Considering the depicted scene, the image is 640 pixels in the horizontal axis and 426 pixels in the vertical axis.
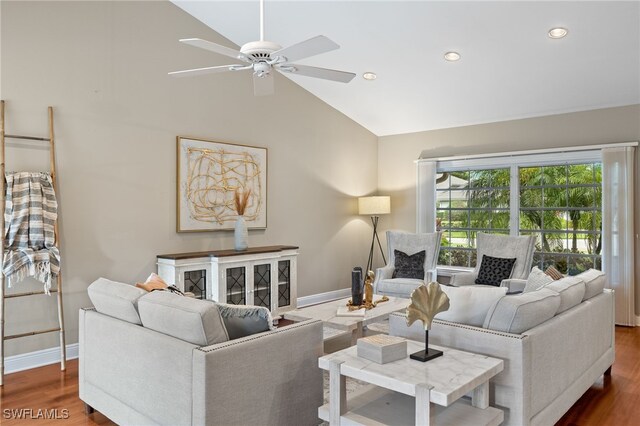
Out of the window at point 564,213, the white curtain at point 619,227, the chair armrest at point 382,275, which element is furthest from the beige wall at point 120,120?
the white curtain at point 619,227

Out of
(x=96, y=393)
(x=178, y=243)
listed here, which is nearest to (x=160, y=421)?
(x=96, y=393)

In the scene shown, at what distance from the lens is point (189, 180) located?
4.81 m

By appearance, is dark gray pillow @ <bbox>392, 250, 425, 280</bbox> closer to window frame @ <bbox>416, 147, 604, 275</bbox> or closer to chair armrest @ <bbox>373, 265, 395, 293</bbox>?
chair armrest @ <bbox>373, 265, 395, 293</bbox>

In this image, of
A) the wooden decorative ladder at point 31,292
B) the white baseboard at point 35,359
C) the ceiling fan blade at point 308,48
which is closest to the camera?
the ceiling fan blade at point 308,48

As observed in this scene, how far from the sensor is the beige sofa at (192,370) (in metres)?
2.06

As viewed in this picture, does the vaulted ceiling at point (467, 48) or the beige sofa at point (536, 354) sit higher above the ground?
the vaulted ceiling at point (467, 48)

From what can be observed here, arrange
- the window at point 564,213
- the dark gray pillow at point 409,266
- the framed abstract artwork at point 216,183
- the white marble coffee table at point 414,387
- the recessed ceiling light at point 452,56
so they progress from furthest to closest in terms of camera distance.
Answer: the dark gray pillow at point 409,266 → the window at point 564,213 → the framed abstract artwork at point 216,183 → the recessed ceiling light at point 452,56 → the white marble coffee table at point 414,387

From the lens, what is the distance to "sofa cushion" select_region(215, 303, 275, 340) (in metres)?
2.32

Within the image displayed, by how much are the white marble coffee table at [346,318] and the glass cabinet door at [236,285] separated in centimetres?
115

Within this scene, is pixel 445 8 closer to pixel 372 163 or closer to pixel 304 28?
pixel 304 28

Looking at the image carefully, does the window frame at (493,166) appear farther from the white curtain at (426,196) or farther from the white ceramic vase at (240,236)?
the white ceramic vase at (240,236)

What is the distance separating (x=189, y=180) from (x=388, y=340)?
3207 mm

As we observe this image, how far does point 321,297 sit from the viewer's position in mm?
6289

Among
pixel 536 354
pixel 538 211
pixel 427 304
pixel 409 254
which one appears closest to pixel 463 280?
pixel 409 254
